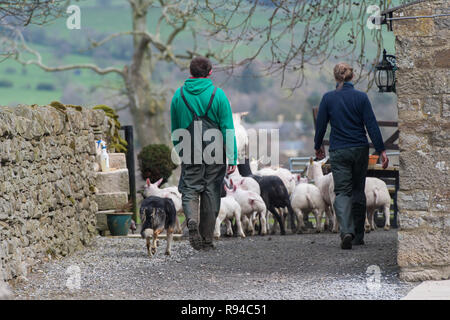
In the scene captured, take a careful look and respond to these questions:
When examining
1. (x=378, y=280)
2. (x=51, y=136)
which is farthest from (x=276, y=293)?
(x=51, y=136)

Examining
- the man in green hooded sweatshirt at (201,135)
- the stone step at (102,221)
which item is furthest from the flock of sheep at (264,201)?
the man in green hooded sweatshirt at (201,135)

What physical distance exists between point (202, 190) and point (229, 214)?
2511mm

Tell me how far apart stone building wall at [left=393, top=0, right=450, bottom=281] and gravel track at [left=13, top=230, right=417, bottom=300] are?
1.17 feet

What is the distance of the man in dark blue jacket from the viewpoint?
8.18 meters

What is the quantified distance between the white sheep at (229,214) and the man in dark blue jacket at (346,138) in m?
2.21

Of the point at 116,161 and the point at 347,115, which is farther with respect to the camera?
the point at 116,161

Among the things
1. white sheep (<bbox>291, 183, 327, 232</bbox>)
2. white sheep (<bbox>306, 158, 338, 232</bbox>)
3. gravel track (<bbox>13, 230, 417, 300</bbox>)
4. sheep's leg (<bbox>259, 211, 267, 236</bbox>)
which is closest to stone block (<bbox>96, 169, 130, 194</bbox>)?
A: gravel track (<bbox>13, 230, 417, 300</bbox>)

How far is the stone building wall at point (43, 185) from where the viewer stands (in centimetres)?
655

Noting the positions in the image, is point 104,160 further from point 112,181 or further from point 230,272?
point 230,272

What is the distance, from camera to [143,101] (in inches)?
1125

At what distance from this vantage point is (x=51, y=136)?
8062 mm

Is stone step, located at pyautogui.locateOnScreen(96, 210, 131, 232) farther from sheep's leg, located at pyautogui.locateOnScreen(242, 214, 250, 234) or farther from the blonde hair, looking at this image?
the blonde hair

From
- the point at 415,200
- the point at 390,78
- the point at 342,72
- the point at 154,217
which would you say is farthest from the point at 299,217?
the point at 415,200

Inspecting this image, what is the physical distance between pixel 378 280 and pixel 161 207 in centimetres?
286
